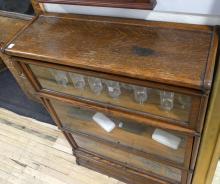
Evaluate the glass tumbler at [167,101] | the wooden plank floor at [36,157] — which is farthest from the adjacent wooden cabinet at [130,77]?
the wooden plank floor at [36,157]

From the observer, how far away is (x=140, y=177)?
1.25m

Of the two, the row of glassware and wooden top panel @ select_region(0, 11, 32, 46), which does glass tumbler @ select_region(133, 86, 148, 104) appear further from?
wooden top panel @ select_region(0, 11, 32, 46)

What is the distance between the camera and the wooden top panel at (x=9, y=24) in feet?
4.00

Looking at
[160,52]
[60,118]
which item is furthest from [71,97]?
[160,52]

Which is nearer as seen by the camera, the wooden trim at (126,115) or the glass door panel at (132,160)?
the wooden trim at (126,115)

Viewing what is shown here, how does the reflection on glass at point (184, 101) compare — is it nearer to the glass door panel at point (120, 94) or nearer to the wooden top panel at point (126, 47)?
the glass door panel at point (120, 94)

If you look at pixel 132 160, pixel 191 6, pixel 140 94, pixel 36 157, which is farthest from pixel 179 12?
pixel 36 157

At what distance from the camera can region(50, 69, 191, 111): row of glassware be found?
0.81m

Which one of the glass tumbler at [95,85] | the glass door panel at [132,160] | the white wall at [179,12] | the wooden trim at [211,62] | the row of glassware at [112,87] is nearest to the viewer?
the wooden trim at [211,62]

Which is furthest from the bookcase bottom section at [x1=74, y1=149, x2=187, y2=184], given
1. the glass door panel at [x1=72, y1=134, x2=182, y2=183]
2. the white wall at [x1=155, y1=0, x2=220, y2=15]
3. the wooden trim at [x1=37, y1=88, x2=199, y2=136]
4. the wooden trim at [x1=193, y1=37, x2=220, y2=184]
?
the white wall at [x1=155, y1=0, x2=220, y2=15]

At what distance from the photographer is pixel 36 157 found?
5.15ft

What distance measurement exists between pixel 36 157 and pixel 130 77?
1.08 meters

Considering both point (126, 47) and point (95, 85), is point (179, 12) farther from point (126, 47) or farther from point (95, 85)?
point (95, 85)

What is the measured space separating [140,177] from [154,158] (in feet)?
0.90
